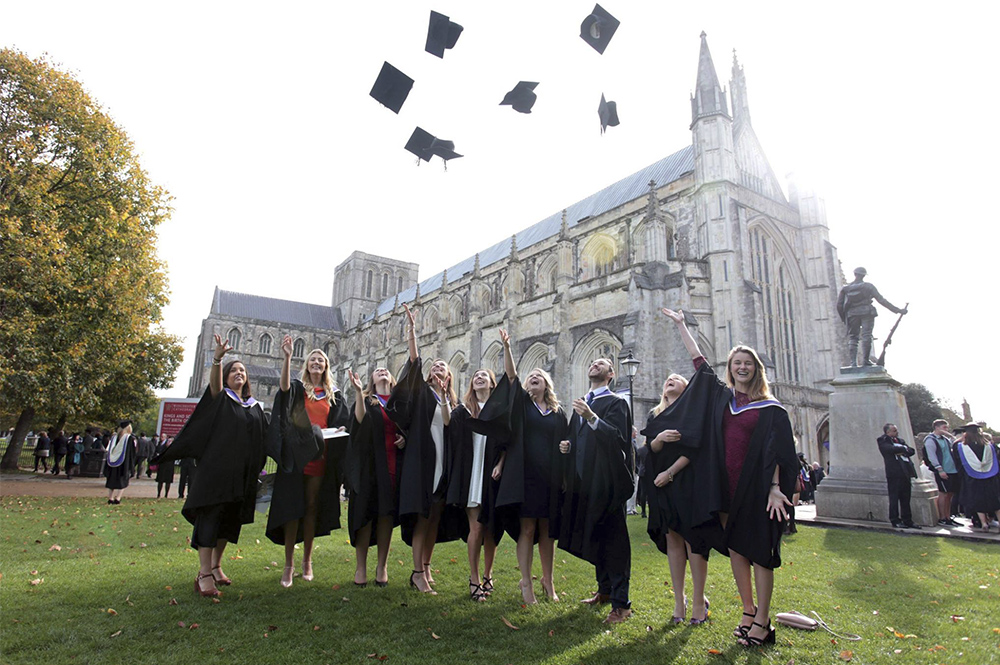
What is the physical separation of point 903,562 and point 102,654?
768 cm

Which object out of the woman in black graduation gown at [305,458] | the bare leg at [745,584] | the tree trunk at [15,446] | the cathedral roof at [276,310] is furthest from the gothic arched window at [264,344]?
the bare leg at [745,584]

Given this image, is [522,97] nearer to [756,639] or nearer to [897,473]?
[756,639]

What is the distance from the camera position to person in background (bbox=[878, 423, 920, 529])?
8523 mm

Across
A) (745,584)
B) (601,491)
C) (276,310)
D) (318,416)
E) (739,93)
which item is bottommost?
(745,584)

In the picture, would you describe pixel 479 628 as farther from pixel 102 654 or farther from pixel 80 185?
pixel 80 185

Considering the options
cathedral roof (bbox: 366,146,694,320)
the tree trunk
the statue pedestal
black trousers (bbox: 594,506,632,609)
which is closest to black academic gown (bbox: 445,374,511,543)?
black trousers (bbox: 594,506,632,609)

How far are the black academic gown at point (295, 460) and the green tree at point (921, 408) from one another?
35614 millimetres

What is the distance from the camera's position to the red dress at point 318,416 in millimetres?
5129

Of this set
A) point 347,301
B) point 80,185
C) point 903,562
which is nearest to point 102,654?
point 903,562

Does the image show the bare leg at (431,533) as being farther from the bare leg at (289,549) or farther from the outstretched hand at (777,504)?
the outstretched hand at (777,504)

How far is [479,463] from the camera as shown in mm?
5020

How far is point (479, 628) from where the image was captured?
3830 mm

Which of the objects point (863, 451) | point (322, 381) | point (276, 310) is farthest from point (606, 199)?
point (276, 310)

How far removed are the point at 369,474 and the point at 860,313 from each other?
9.64 metres
